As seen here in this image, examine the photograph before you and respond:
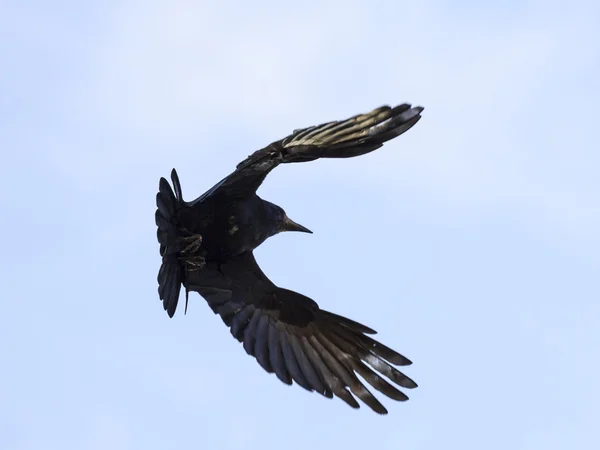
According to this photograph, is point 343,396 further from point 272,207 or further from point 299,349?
point 272,207

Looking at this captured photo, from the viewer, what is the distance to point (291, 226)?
49.8 ft

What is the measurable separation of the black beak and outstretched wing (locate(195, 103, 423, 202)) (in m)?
1.98

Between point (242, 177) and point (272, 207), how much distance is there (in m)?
1.26

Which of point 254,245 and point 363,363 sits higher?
point 254,245

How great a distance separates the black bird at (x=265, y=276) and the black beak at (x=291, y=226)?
14mm

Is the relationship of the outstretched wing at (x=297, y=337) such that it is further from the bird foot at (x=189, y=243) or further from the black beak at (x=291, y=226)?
the bird foot at (x=189, y=243)

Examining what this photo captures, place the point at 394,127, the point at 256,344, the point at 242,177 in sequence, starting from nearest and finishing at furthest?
the point at 394,127, the point at 242,177, the point at 256,344

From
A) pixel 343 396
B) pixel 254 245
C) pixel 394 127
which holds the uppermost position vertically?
pixel 254 245

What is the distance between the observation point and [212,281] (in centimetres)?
1446

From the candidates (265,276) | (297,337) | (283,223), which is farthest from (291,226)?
(297,337)

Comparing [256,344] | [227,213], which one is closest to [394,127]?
[227,213]

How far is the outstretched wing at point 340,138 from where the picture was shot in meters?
12.1

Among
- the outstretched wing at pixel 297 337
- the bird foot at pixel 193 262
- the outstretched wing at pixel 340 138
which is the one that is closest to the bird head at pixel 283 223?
the outstretched wing at pixel 297 337

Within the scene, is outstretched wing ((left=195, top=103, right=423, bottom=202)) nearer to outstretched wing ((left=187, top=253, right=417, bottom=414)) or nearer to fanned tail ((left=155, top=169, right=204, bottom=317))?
fanned tail ((left=155, top=169, right=204, bottom=317))
